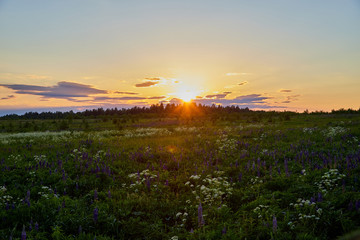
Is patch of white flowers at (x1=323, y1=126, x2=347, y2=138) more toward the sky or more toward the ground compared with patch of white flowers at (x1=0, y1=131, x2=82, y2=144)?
more toward the sky

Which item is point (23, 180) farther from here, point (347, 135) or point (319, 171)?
point (347, 135)

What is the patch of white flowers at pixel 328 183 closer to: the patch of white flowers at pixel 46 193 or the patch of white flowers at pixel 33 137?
the patch of white flowers at pixel 46 193

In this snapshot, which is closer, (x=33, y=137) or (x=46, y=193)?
(x=46, y=193)

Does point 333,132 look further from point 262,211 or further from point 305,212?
point 262,211

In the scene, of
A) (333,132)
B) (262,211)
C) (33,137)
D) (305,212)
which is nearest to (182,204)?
(262,211)

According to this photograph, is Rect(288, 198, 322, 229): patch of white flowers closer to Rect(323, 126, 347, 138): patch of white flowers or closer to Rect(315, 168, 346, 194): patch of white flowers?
Rect(315, 168, 346, 194): patch of white flowers

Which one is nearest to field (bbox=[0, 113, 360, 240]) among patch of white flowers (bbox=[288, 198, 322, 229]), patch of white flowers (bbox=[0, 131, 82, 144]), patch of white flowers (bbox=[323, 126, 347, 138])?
patch of white flowers (bbox=[288, 198, 322, 229])

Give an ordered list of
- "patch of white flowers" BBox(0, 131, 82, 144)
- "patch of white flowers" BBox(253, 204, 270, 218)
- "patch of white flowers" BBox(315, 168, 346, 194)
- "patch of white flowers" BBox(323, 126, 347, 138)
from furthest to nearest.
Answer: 1. "patch of white flowers" BBox(0, 131, 82, 144)
2. "patch of white flowers" BBox(323, 126, 347, 138)
3. "patch of white flowers" BBox(315, 168, 346, 194)
4. "patch of white flowers" BBox(253, 204, 270, 218)

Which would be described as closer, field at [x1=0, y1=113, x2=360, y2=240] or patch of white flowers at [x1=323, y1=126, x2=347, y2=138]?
field at [x1=0, y1=113, x2=360, y2=240]

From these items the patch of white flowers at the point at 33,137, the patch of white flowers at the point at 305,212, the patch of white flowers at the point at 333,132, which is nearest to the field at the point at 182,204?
the patch of white flowers at the point at 305,212

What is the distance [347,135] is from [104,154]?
14990mm

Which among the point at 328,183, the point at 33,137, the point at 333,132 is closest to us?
the point at 328,183

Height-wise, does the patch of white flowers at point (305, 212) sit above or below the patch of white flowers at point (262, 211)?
above

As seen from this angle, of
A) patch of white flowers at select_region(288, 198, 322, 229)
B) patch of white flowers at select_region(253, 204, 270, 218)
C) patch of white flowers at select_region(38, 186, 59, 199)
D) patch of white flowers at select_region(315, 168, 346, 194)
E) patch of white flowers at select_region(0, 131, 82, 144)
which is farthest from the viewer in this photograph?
patch of white flowers at select_region(0, 131, 82, 144)
